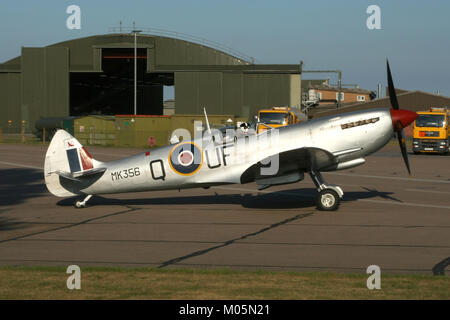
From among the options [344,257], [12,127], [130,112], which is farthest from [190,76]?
[344,257]

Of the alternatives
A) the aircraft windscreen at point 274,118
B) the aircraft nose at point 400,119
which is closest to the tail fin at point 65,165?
the aircraft nose at point 400,119

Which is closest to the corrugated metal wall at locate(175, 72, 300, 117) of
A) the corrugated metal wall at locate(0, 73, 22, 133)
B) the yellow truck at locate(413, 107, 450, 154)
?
the corrugated metal wall at locate(0, 73, 22, 133)

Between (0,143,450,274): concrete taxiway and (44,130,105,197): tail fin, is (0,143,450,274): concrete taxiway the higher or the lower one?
the lower one

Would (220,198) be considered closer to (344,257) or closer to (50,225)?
(50,225)

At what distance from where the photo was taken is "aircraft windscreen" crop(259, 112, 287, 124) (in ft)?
133

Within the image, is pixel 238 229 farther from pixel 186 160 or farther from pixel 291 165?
pixel 186 160

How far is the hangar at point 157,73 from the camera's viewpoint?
65812 millimetres

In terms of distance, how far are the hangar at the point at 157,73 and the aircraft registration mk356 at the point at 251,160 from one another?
49.3 m

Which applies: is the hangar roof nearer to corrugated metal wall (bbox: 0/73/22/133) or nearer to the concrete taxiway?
corrugated metal wall (bbox: 0/73/22/133)

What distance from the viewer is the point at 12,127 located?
71375 mm

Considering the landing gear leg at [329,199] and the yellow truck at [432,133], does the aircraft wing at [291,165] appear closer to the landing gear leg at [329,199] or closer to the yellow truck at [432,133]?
the landing gear leg at [329,199]

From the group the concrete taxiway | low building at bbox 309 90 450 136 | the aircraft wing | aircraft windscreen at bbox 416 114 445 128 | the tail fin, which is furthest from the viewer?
low building at bbox 309 90 450 136

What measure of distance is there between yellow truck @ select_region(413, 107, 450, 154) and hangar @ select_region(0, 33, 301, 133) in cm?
2624
